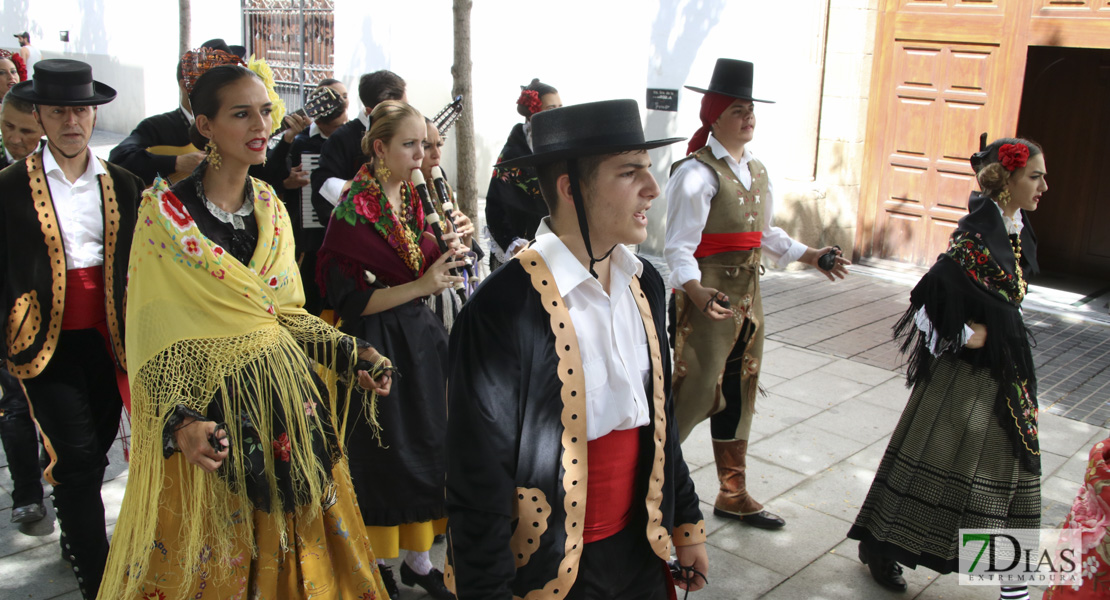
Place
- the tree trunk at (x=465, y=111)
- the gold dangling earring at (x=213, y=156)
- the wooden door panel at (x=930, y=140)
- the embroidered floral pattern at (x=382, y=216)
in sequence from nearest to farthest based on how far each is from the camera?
the gold dangling earring at (x=213, y=156) → the embroidered floral pattern at (x=382, y=216) → the tree trunk at (x=465, y=111) → the wooden door panel at (x=930, y=140)

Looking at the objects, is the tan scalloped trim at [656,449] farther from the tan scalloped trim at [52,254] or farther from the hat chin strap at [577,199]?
the tan scalloped trim at [52,254]

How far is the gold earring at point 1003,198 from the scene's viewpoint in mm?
3732

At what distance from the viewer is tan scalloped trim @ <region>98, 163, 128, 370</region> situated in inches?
133

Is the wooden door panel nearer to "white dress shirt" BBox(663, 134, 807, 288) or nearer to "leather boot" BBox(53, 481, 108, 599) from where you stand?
"white dress shirt" BBox(663, 134, 807, 288)

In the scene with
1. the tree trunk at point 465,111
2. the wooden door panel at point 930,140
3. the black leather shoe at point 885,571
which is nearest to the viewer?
the black leather shoe at point 885,571

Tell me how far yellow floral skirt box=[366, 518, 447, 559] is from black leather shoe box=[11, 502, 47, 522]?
5.56 feet

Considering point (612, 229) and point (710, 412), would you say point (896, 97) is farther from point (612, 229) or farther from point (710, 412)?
point (612, 229)

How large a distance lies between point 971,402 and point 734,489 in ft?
4.01

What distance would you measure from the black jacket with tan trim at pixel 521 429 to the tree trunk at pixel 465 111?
4.93 metres

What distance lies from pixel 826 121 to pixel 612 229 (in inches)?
315

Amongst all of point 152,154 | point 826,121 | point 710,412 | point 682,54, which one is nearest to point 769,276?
point 826,121

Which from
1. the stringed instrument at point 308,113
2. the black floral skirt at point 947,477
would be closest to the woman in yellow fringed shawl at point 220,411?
the stringed instrument at point 308,113

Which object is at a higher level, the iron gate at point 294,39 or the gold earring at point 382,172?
the iron gate at point 294,39

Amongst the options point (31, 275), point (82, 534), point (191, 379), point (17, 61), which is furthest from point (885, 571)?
point (17, 61)
